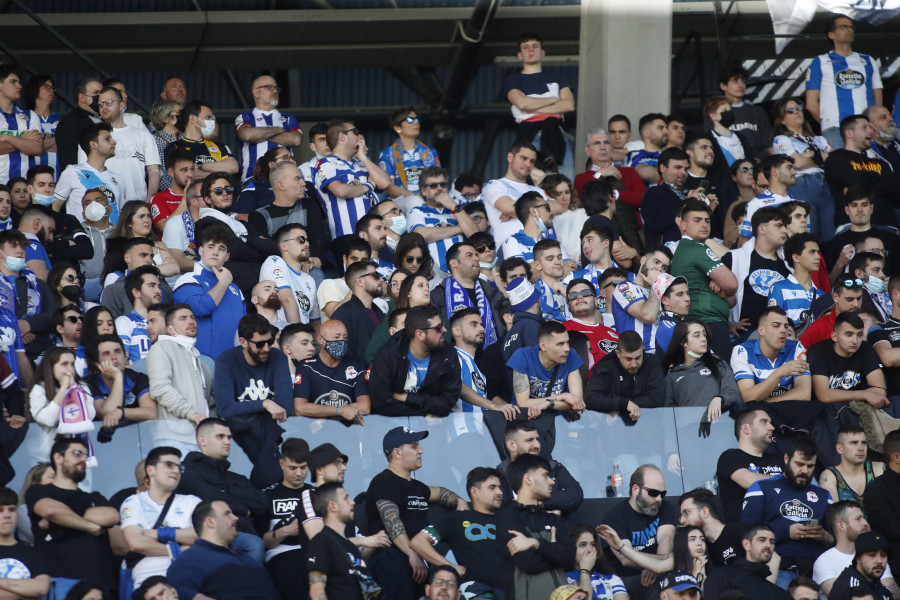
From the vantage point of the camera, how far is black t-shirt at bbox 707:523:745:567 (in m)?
8.52

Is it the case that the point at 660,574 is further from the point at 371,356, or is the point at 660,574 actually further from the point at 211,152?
the point at 211,152

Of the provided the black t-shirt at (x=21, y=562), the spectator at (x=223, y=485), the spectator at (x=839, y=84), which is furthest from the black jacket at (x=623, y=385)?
the spectator at (x=839, y=84)

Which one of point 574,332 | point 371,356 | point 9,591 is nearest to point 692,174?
point 574,332

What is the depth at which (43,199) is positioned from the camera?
435 inches

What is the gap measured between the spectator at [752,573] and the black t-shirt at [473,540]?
1314mm

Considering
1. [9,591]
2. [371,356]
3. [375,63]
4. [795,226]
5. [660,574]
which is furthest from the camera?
[375,63]

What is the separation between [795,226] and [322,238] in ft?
13.0

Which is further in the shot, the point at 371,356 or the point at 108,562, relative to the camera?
the point at 371,356

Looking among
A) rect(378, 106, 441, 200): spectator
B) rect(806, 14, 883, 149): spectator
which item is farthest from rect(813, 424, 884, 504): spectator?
rect(806, 14, 883, 149): spectator

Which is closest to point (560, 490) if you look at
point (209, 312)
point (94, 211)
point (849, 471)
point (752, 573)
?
point (752, 573)

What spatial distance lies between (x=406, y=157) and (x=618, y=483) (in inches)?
200

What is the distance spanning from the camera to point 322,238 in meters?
11.6

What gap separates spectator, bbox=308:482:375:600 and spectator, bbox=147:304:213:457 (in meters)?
1.03

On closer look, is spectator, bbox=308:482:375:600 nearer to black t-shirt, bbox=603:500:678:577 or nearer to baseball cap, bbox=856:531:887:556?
black t-shirt, bbox=603:500:678:577
